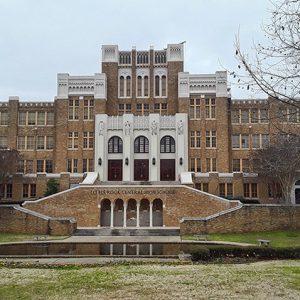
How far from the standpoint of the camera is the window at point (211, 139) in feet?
173

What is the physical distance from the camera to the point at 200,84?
53.7 meters

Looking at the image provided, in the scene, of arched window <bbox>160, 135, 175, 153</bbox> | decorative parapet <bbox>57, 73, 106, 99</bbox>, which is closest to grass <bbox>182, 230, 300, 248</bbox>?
arched window <bbox>160, 135, 175, 153</bbox>

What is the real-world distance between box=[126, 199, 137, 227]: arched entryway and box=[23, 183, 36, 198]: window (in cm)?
1530

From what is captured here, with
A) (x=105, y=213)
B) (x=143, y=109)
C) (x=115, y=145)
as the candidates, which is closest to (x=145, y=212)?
(x=105, y=213)

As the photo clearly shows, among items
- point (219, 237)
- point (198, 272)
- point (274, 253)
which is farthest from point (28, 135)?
point (198, 272)

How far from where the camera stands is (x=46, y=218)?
116ft

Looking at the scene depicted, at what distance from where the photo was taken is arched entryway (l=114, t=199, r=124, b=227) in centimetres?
4031

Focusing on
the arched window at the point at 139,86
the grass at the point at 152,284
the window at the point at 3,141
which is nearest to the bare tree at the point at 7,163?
the window at the point at 3,141

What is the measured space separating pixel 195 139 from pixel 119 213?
16.2 metres

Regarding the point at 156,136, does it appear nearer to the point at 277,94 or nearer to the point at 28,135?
the point at 28,135

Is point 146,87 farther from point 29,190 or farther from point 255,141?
point 29,190

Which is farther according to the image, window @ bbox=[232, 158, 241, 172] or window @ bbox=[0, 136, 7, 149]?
window @ bbox=[0, 136, 7, 149]

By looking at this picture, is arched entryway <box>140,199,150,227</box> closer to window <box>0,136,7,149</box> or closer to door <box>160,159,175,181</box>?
door <box>160,159,175,181</box>

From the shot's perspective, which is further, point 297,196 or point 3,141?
point 3,141
